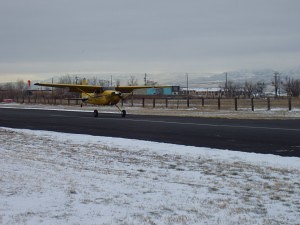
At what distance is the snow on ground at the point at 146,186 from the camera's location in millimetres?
6148

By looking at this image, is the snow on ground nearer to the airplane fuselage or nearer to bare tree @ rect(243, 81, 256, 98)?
the airplane fuselage

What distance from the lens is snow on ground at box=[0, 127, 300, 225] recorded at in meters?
6.15

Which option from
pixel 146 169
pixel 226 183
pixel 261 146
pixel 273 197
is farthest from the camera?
pixel 261 146

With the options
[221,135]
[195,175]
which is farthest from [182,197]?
[221,135]

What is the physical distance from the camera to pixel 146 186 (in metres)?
8.02

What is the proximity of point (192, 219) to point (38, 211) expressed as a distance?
2.17 m

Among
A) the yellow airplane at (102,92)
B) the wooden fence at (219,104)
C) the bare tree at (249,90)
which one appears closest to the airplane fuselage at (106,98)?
the yellow airplane at (102,92)

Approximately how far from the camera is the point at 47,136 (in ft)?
55.3

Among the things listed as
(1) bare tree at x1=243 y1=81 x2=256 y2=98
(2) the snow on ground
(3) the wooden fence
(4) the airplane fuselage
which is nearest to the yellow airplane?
(4) the airplane fuselage

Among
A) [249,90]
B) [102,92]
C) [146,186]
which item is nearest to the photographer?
[146,186]

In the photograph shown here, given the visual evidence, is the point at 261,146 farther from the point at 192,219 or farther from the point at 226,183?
the point at 192,219

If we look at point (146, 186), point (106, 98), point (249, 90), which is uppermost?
point (249, 90)

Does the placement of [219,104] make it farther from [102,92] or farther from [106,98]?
[106,98]

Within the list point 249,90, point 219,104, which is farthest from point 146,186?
point 249,90
